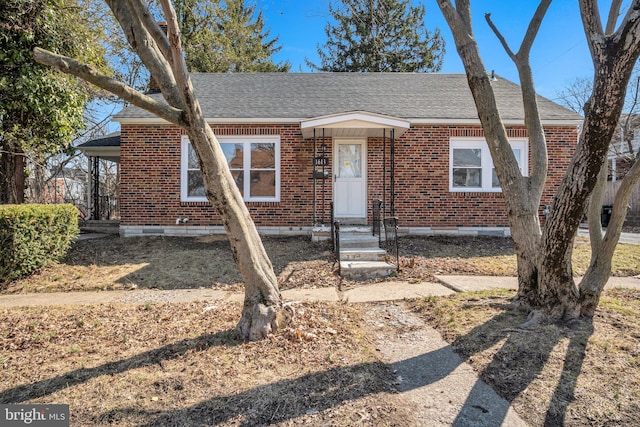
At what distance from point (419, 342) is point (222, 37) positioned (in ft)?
75.8

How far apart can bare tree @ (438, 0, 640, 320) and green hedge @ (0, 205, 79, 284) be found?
7.16 metres

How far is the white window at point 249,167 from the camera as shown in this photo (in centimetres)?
985

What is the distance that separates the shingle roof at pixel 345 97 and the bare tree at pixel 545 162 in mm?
5276

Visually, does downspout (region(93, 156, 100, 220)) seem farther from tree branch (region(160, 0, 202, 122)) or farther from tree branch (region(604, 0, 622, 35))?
tree branch (region(604, 0, 622, 35))

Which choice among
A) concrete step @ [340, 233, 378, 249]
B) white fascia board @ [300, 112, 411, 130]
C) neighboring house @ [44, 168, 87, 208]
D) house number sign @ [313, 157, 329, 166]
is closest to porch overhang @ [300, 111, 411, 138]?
white fascia board @ [300, 112, 411, 130]

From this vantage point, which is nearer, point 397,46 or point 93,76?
point 93,76

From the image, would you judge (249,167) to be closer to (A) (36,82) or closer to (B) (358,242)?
(B) (358,242)

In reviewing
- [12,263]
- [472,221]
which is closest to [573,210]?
[472,221]

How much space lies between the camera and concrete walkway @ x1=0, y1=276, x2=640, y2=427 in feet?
7.81

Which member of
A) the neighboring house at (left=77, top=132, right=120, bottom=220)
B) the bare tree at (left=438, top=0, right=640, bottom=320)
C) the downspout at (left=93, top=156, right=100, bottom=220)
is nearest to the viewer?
the bare tree at (left=438, top=0, right=640, bottom=320)

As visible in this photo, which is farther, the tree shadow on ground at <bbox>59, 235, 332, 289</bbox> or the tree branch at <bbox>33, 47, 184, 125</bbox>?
the tree shadow on ground at <bbox>59, 235, 332, 289</bbox>

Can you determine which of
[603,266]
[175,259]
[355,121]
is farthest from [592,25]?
[175,259]

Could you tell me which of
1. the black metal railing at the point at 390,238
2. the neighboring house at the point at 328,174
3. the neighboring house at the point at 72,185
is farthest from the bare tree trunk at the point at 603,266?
the neighboring house at the point at 72,185

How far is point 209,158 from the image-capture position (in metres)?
3.30
